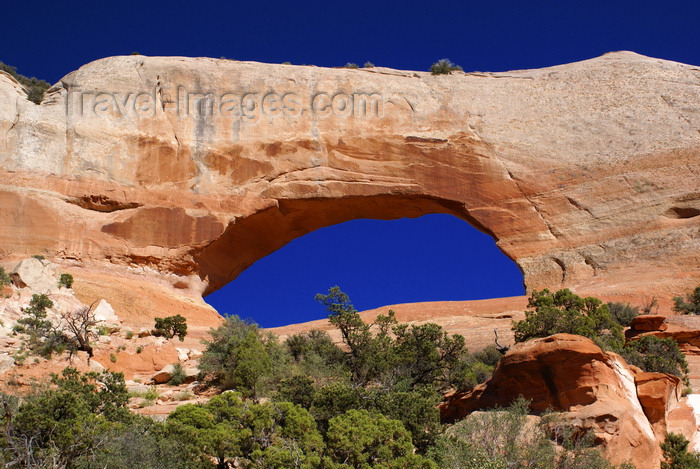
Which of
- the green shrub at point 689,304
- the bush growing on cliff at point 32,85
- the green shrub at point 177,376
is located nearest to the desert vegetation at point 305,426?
the green shrub at point 177,376

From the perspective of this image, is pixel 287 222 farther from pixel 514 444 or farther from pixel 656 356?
pixel 514 444

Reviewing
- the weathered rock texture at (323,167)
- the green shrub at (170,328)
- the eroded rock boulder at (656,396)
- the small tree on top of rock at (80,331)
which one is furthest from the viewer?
the weathered rock texture at (323,167)

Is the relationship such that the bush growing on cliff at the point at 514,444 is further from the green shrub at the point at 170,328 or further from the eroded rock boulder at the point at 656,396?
the green shrub at the point at 170,328

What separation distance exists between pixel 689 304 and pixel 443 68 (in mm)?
15215

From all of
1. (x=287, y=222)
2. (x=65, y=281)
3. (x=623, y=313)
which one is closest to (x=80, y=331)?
(x=65, y=281)

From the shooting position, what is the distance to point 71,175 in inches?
999

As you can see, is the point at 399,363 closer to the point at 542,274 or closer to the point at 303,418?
the point at 303,418

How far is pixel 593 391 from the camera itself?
1091cm

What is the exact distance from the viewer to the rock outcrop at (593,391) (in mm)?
10367

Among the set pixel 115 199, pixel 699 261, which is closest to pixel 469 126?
pixel 699 261

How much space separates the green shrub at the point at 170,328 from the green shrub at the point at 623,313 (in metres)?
11.3

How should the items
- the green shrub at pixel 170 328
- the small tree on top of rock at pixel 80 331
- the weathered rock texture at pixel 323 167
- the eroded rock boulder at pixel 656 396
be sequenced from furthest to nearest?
the weathered rock texture at pixel 323 167 < the green shrub at pixel 170 328 < the small tree on top of rock at pixel 80 331 < the eroded rock boulder at pixel 656 396

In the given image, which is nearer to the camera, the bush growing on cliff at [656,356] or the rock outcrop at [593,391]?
the rock outcrop at [593,391]

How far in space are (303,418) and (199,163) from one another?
60.9 feet
